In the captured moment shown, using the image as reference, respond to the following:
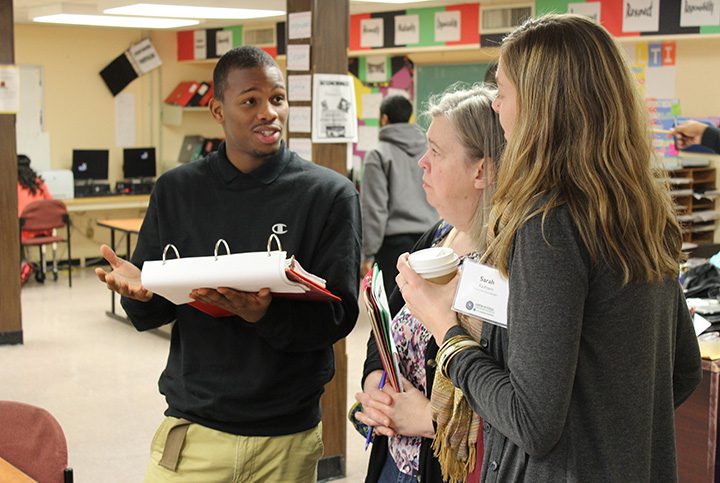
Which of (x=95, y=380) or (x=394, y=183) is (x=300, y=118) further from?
(x=95, y=380)

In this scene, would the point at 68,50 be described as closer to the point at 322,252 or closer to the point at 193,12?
the point at 193,12

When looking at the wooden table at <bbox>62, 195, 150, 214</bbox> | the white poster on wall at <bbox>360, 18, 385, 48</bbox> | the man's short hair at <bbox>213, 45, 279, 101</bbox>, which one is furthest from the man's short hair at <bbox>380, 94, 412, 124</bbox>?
the wooden table at <bbox>62, 195, 150, 214</bbox>

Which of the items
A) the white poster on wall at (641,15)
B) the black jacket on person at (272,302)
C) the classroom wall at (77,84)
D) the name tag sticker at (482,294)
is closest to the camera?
the name tag sticker at (482,294)

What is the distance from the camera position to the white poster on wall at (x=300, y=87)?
408 centimetres

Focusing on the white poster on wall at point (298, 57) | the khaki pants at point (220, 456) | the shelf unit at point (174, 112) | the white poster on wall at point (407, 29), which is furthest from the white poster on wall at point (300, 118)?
the shelf unit at point (174, 112)

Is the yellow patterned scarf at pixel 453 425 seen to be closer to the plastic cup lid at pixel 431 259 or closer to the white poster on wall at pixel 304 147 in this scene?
the plastic cup lid at pixel 431 259

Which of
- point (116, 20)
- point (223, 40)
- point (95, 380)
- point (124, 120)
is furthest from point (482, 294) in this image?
point (124, 120)

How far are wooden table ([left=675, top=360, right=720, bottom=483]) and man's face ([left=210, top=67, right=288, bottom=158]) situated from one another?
1858mm

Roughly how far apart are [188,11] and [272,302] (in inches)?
279

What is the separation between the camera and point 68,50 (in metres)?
11.0

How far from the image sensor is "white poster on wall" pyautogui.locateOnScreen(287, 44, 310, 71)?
159 inches

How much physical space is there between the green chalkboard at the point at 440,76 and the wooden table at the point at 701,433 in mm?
5773

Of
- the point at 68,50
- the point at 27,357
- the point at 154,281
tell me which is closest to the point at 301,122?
the point at 154,281

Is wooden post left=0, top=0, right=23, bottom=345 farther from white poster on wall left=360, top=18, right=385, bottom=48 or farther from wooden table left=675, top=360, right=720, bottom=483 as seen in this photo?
wooden table left=675, top=360, right=720, bottom=483
